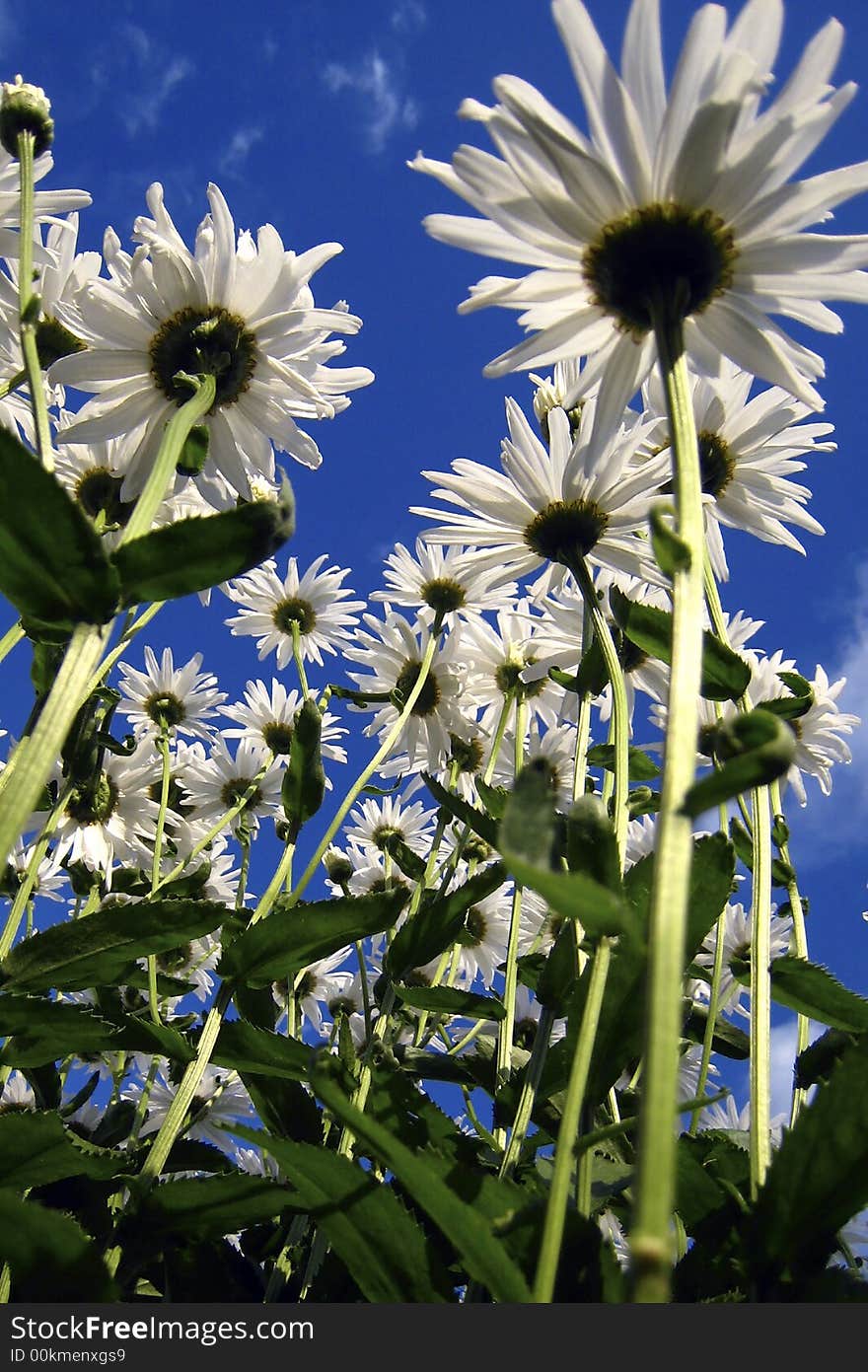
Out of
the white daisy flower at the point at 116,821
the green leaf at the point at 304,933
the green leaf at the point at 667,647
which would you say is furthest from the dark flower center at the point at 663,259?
the white daisy flower at the point at 116,821

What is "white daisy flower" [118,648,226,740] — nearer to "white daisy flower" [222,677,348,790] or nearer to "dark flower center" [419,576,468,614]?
"white daisy flower" [222,677,348,790]

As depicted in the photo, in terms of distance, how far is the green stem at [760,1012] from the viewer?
1500 millimetres

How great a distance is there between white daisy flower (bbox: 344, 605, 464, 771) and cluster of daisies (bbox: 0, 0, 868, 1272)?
0.04 feet

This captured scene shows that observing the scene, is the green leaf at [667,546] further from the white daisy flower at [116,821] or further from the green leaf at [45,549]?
the white daisy flower at [116,821]

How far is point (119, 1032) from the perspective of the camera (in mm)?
1882

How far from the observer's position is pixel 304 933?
1.84 metres

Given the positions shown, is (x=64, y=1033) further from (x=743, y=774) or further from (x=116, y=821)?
(x=116, y=821)

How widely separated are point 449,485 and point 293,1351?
1910mm

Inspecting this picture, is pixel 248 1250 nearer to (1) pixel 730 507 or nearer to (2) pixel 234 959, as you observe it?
(2) pixel 234 959

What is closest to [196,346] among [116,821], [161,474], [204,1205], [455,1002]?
[161,474]

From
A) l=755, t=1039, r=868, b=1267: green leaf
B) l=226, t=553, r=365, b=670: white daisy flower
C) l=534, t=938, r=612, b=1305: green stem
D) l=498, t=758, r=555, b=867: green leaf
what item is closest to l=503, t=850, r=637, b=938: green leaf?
l=498, t=758, r=555, b=867: green leaf

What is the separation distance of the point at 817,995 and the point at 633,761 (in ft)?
2.89

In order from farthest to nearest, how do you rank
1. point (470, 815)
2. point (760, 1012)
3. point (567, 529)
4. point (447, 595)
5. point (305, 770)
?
point (447, 595)
point (567, 529)
point (305, 770)
point (470, 815)
point (760, 1012)

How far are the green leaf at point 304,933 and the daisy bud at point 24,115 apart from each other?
1482mm
